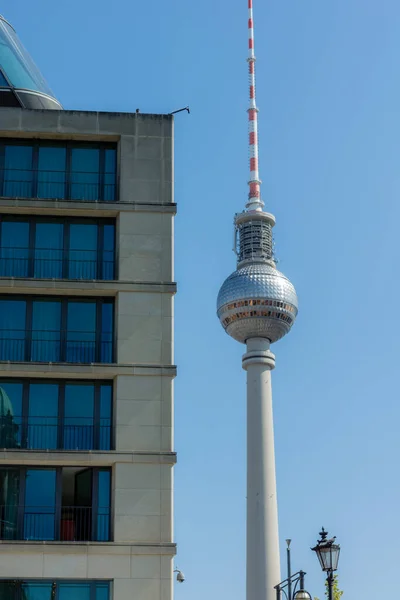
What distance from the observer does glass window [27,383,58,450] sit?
32594 mm

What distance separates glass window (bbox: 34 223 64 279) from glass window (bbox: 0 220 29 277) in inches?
13.2

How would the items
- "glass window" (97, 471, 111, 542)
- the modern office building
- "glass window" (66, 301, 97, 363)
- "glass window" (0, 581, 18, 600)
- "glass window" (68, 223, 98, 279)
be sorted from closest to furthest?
"glass window" (0, 581, 18, 600) → the modern office building → "glass window" (97, 471, 111, 542) → "glass window" (66, 301, 97, 363) → "glass window" (68, 223, 98, 279)

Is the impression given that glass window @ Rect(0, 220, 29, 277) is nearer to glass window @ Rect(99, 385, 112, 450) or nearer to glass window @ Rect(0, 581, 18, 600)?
glass window @ Rect(99, 385, 112, 450)

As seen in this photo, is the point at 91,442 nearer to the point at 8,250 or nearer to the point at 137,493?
the point at 137,493

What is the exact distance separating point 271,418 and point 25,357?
78.3 meters

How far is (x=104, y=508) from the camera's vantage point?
3222 cm

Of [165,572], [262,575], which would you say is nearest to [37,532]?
[165,572]

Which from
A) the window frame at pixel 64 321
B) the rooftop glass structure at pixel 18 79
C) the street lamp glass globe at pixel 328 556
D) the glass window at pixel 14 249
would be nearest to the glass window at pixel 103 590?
the window frame at pixel 64 321

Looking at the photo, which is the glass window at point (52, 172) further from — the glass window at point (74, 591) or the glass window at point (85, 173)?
the glass window at point (74, 591)

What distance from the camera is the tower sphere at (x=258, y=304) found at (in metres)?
111

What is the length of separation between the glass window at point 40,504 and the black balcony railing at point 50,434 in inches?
31.1

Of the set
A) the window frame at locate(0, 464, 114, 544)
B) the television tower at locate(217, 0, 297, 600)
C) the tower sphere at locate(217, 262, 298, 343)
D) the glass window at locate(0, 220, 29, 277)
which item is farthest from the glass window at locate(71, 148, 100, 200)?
the tower sphere at locate(217, 262, 298, 343)

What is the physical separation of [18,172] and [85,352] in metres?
6.31

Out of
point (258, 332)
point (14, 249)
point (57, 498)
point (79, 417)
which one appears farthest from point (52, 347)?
point (258, 332)
